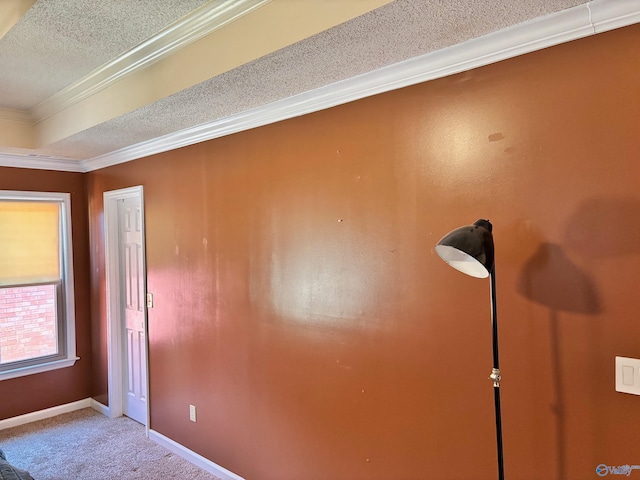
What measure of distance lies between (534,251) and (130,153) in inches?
128

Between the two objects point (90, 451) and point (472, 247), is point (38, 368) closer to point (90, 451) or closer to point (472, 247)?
point (90, 451)

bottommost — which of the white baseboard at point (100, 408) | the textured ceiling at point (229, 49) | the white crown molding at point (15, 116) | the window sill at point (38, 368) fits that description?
the white baseboard at point (100, 408)

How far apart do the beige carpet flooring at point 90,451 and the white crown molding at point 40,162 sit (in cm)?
240

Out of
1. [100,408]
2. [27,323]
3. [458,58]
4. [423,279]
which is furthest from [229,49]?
[100,408]

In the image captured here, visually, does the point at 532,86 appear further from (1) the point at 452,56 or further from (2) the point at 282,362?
(2) the point at 282,362

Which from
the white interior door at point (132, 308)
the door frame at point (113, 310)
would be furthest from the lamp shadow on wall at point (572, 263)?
the door frame at point (113, 310)

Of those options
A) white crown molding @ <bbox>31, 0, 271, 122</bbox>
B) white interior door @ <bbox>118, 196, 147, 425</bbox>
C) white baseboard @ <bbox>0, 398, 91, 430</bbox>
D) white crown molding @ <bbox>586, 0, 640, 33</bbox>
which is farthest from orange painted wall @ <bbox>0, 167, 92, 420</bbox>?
white crown molding @ <bbox>586, 0, 640, 33</bbox>

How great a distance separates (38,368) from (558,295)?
4415mm

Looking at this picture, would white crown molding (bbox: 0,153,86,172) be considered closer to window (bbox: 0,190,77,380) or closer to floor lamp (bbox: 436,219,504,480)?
window (bbox: 0,190,77,380)

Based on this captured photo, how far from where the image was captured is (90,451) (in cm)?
342

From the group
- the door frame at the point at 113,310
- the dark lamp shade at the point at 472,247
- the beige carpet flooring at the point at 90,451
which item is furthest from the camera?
the door frame at the point at 113,310

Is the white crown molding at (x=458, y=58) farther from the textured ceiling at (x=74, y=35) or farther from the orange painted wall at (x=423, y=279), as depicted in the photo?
the textured ceiling at (x=74, y=35)

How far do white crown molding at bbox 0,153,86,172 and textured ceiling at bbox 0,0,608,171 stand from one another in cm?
98

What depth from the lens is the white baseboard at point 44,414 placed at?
3906mm
